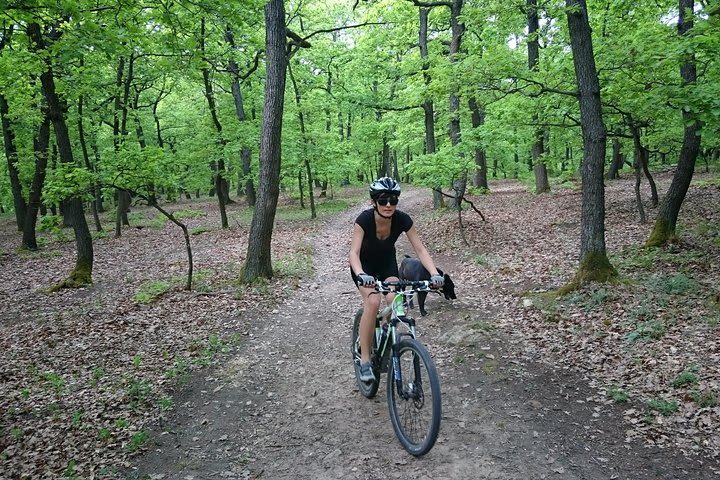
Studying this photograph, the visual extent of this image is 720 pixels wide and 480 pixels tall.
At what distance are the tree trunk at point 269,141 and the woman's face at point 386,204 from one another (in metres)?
6.85

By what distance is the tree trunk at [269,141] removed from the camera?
35.7ft

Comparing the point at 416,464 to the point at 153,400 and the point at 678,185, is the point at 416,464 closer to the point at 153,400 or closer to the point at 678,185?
the point at 153,400

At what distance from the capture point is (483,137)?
14.7 meters

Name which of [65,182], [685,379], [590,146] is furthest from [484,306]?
[65,182]

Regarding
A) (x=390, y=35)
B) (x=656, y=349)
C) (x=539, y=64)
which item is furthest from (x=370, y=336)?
(x=390, y=35)

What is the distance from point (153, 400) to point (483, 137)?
12314 millimetres

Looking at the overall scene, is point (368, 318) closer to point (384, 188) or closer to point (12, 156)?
point (384, 188)

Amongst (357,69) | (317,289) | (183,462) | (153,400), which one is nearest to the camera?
(183,462)

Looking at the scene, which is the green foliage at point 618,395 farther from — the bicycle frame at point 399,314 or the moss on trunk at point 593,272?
the moss on trunk at point 593,272

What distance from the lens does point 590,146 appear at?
802cm

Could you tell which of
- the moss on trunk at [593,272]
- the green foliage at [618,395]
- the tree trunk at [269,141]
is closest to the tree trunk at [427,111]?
the tree trunk at [269,141]

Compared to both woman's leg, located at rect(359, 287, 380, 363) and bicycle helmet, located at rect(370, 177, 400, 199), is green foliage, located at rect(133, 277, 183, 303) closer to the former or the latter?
woman's leg, located at rect(359, 287, 380, 363)

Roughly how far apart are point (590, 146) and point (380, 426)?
6187 mm

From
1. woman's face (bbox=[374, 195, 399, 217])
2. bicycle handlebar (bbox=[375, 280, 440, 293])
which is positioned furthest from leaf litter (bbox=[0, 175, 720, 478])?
woman's face (bbox=[374, 195, 399, 217])
